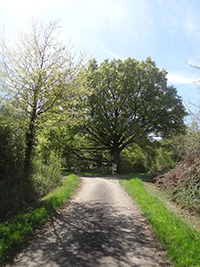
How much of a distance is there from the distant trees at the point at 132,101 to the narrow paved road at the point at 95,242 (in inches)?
677

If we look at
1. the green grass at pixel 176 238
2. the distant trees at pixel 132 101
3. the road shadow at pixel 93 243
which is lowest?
the road shadow at pixel 93 243

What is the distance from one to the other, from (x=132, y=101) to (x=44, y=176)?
53.6 ft

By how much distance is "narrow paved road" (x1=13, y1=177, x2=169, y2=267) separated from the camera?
370cm

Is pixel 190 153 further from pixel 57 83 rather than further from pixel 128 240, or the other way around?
pixel 57 83

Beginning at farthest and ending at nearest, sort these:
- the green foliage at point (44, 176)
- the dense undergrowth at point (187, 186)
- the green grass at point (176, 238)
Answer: the green foliage at point (44, 176) → the dense undergrowth at point (187, 186) → the green grass at point (176, 238)

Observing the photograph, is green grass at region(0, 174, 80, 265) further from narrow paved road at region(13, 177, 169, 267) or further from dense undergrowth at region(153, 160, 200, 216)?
dense undergrowth at region(153, 160, 200, 216)

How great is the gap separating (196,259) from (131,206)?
15.8 feet

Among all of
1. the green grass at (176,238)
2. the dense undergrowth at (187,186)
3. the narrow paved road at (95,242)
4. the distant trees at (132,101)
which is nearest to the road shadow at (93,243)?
the narrow paved road at (95,242)

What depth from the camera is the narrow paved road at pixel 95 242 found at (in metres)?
3.70

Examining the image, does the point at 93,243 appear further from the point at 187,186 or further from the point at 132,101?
the point at 132,101

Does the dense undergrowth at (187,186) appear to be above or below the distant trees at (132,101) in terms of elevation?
below

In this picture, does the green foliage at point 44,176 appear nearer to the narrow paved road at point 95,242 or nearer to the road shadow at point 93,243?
the narrow paved road at point 95,242

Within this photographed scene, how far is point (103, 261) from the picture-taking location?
3.68 metres

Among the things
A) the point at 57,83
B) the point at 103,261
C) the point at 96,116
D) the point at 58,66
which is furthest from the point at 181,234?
the point at 96,116
